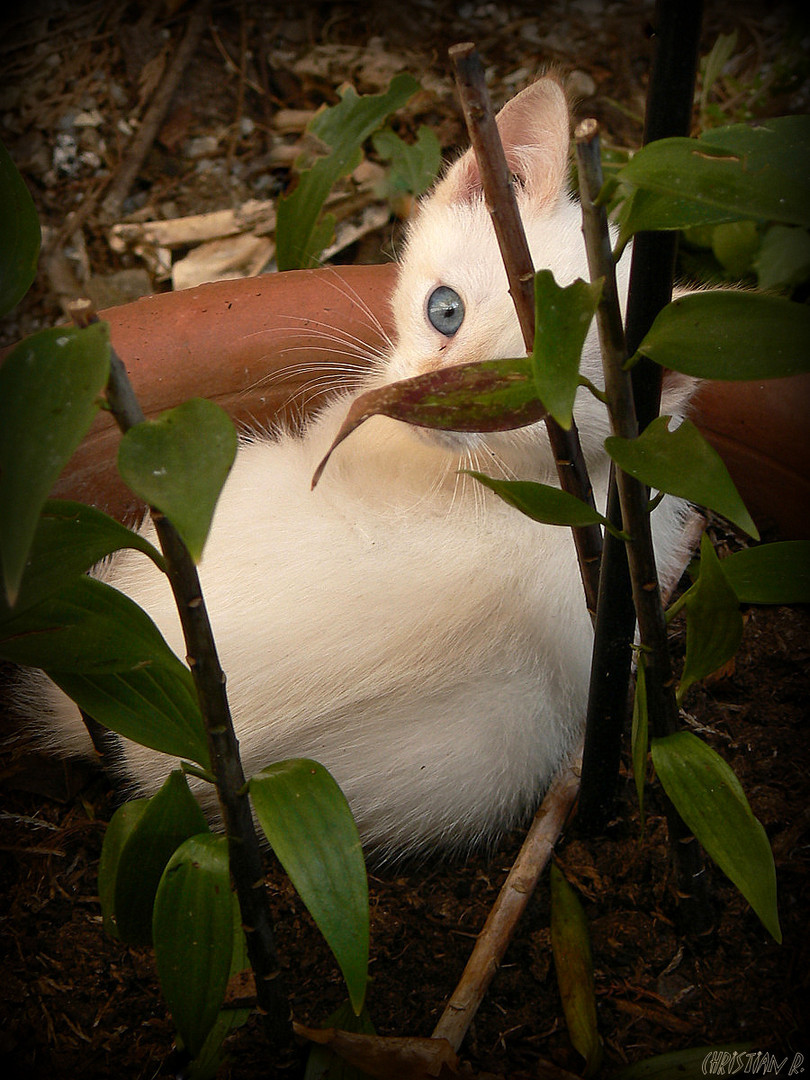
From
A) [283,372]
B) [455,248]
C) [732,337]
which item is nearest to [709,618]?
[732,337]

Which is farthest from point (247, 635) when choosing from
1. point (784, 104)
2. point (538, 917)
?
point (784, 104)

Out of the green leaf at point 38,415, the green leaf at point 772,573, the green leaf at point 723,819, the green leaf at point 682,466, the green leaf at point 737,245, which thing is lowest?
the green leaf at point 723,819

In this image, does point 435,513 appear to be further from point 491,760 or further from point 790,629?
point 790,629

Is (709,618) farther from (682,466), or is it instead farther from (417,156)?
(417,156)

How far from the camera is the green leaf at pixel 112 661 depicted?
59 centimetres

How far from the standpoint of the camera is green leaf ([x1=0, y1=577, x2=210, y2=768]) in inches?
23.1

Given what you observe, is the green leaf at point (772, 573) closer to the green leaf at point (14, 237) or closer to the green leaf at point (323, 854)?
the green leaf at point (323, 854)

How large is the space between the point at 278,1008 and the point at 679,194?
71 centimetres

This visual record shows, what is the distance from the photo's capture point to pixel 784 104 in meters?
2.31

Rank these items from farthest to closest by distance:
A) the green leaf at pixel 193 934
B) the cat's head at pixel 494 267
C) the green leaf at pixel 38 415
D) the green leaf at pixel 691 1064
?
the cat's head at pixel 494 267 < the green leaf at pixel 691 1064 < the green leaf at pixel 193 934 < the green leaf at pixel 38 415

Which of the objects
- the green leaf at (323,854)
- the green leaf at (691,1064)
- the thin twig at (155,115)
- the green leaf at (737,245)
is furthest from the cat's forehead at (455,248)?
the thin twig at (155,115)

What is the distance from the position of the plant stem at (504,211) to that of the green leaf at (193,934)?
42cm

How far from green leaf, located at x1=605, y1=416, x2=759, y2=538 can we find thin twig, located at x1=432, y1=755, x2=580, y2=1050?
57cm

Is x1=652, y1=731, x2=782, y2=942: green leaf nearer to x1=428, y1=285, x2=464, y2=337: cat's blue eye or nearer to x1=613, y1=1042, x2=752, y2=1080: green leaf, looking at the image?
x1=613, y1=1042, x2=752, y2=1080: green leaf
